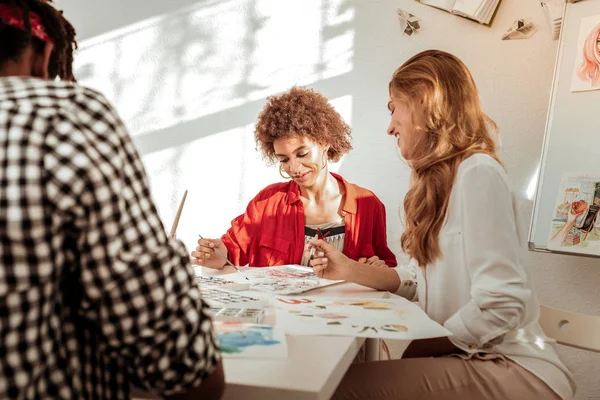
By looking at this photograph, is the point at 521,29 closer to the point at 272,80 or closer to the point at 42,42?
the point at 272,80

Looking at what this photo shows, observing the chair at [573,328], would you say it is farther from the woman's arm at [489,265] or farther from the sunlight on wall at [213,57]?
the sunlight on wall at [213,57]

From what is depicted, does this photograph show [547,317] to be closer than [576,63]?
Yes

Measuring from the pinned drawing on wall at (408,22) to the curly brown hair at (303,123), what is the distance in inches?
18.6

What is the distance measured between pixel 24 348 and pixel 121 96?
2.70m

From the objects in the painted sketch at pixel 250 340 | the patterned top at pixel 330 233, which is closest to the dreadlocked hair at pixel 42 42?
the painted sketch at pixel 250 340

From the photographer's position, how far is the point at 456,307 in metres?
1.35

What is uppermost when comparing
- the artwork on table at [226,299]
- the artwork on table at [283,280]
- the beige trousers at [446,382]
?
the artwork on table at [226,299]

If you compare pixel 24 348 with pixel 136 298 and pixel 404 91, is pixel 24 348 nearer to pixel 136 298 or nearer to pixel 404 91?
pixel 136 298

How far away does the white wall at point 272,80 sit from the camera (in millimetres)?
2396

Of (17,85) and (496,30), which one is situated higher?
(496,30)

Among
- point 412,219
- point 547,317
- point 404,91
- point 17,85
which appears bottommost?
point 547,317

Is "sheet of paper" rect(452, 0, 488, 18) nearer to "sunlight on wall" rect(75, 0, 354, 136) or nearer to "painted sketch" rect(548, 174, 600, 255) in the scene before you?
→ "sunlight on wall" rect(75, 0, 354, 136)

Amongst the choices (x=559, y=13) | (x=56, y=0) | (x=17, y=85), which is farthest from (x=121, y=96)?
(x=17, y=85)

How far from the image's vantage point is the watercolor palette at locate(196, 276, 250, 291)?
1.48 meters
